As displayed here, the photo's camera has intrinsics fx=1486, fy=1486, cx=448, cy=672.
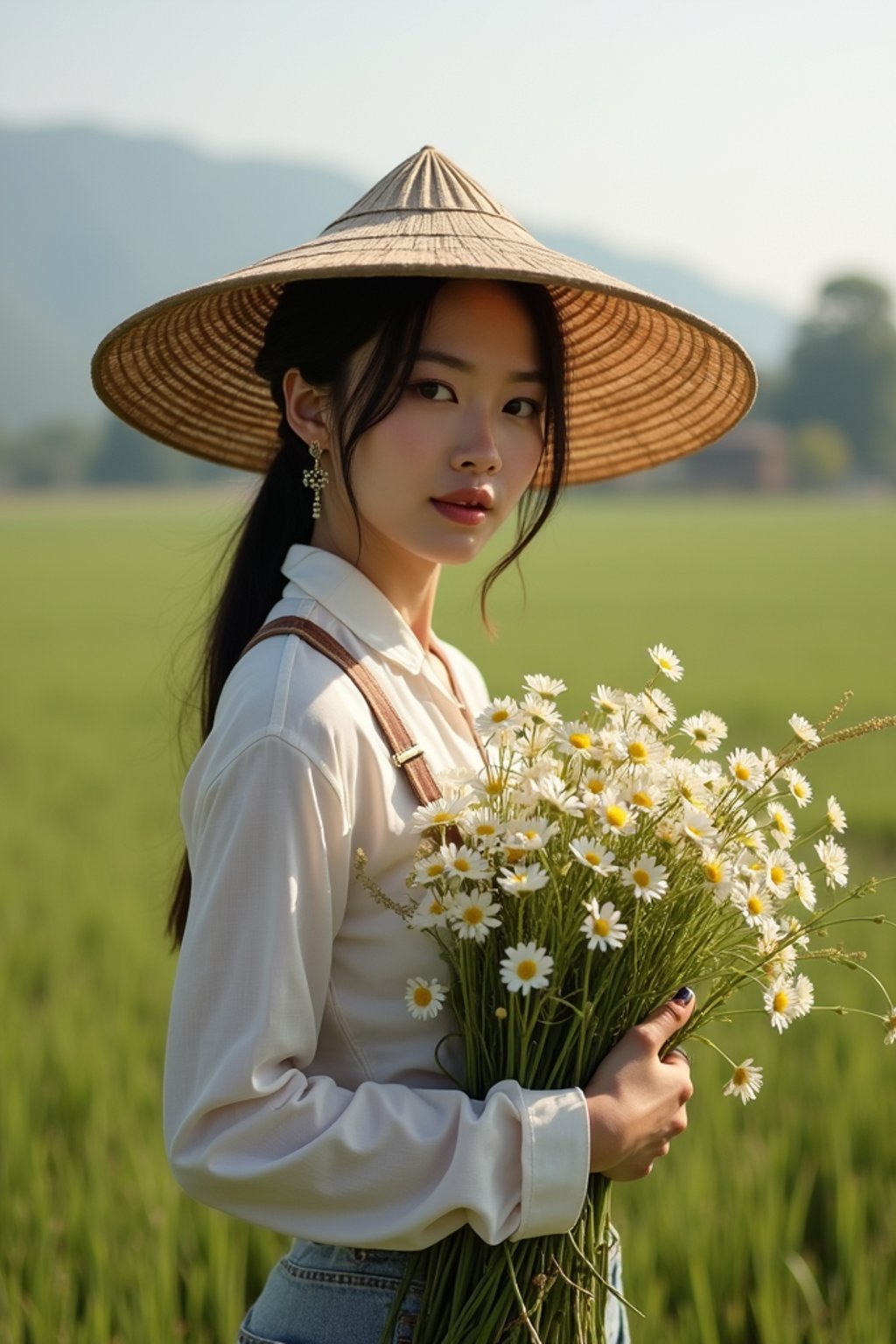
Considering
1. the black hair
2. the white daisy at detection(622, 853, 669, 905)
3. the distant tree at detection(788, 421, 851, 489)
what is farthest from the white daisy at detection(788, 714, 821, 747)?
the distant tree at detection(788, 421, 851, 489)

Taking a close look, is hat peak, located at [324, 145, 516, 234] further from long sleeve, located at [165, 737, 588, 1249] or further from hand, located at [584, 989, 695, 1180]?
hand, located at [584, 989, 695, 1180]

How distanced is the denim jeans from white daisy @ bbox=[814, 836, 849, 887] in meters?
0.54

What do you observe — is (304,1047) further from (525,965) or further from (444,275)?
(444,275)

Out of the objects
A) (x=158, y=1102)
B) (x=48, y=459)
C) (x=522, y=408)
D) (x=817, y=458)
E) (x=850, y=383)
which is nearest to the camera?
(x=522, y=408)

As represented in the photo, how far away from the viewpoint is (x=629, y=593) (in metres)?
20.6

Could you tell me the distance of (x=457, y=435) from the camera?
4.93 ft

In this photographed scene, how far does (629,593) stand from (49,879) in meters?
15.6

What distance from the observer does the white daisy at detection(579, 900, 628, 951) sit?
1.24 metres

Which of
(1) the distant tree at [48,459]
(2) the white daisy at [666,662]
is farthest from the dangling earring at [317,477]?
(1) the distant tree at [48,459]

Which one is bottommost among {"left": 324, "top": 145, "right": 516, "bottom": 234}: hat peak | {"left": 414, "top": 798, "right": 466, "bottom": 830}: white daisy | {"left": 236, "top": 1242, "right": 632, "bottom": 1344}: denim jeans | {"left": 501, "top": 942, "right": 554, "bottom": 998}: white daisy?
{"left": 236, "top": 1242, "right": 632, "bottom": 1344}: denim jeans

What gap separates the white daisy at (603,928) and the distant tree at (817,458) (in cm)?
9024

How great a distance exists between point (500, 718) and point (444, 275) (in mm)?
424

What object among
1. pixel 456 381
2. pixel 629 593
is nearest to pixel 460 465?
pixel 456 381

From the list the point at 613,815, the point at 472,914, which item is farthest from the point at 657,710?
the point at 472,914
